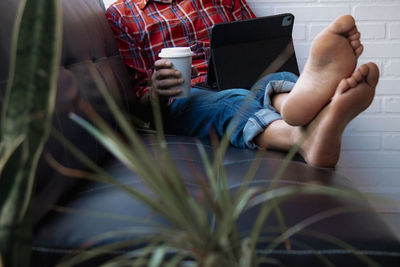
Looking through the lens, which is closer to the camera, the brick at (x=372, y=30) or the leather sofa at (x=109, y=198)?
the leather sofa at (x=109, y=198)

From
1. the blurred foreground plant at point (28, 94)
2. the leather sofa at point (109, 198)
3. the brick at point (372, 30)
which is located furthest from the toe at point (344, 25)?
the brick at point (372, 30)

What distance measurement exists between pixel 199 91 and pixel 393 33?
99 cm

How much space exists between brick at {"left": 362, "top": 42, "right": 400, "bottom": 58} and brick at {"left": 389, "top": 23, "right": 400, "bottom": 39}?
3cm

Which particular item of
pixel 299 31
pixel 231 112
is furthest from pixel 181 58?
pixel 299 31

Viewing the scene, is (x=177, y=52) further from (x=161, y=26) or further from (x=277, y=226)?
(x=277, y=226)

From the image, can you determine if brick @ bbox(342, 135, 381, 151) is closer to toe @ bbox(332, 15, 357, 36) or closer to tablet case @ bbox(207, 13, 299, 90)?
tablet case @ bbox(207, 13, 299, 90)

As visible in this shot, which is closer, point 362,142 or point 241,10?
point 241,10

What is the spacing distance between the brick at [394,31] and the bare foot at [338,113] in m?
1.16

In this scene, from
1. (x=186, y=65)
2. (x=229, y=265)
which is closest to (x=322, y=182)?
(x=186, y=65)

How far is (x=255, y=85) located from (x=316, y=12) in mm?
768

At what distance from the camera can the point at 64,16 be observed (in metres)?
1.27

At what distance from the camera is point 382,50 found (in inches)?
85.4

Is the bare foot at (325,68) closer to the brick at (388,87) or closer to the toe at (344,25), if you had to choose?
the toe at (344,25)

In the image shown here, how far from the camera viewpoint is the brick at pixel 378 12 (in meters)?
2.13
